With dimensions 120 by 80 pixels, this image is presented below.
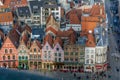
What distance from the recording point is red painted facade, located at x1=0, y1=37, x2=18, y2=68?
250 ft

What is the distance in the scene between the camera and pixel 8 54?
3004 inches

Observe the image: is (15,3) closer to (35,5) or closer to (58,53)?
(35,5)

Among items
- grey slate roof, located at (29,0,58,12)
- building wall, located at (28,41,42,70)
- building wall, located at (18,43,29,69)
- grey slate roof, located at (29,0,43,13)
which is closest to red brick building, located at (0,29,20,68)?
building wall, located at (18,43,29,69)

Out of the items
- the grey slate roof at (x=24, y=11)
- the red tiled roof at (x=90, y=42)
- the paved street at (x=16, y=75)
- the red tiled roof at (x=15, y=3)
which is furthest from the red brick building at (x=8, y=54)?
the red tiled roof at (x=15, y=3)

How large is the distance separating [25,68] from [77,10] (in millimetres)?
16662

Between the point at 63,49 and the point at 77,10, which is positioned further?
the point at 77,10

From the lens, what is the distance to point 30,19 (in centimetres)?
8675

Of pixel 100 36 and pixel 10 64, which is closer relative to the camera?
pixel 100 36

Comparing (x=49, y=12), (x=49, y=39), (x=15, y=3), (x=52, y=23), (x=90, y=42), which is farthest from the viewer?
(x=15, y=3)

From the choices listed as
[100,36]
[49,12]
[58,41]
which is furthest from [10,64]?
[49,12]

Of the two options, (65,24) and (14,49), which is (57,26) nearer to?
(65,24)

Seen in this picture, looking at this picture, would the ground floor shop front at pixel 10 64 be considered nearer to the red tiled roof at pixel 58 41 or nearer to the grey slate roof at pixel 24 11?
the red tiled roof at pixel 58 41

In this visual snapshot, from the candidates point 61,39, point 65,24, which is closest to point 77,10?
point 65,24

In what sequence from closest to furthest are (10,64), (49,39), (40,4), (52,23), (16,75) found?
(16,75) → (49,39) → (10,64) → (52,23) → (40,4)
